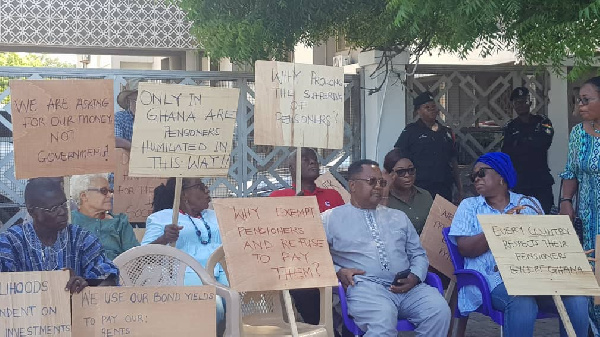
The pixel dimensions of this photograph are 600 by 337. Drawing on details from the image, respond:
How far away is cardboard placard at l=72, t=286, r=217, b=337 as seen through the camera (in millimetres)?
3988

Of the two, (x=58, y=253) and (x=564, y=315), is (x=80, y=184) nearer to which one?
(x=58, y=253)

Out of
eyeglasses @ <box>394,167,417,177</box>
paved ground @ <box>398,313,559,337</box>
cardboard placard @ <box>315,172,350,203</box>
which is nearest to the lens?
eyeglasses @ <box>394,167,417,177</box>

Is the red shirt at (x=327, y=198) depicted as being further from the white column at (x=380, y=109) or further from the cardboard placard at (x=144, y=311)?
the cardboard placard at (x=144, y=311)

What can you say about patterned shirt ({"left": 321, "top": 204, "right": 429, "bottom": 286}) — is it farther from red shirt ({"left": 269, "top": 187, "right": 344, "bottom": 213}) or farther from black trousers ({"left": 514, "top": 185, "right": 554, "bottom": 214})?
black trousers ({"left": 514, "top": 185, "right": 554, "bottom": 214})

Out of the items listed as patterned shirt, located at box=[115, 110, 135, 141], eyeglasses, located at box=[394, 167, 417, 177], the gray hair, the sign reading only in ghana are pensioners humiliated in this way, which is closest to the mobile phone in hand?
eyeglasses, located at box=[394, 167, 417, 177]

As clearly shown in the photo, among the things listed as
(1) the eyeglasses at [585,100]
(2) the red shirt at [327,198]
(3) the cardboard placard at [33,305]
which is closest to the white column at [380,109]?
(2) the red shirt at [327,198]

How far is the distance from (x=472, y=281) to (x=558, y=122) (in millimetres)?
4470

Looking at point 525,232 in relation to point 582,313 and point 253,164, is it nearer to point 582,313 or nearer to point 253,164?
point 582,313

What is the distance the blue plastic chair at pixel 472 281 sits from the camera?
536cm

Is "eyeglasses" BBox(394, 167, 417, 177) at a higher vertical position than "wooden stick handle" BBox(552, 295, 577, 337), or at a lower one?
higher

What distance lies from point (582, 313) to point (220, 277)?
219cm

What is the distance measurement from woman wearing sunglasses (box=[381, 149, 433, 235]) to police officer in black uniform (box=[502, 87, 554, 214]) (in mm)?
2067

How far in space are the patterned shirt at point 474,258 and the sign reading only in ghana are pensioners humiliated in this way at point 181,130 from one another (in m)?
1.55

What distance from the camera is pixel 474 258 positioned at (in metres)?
5.54
